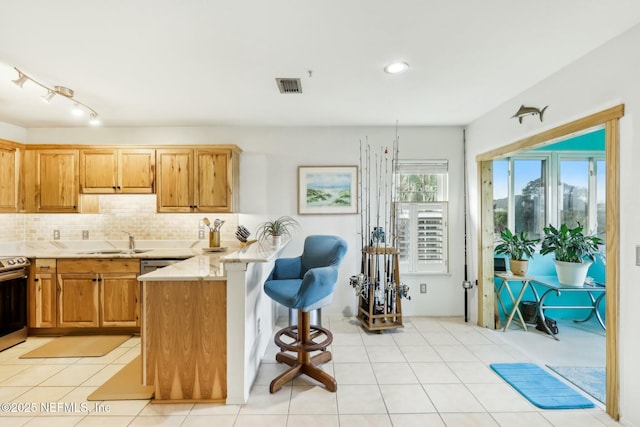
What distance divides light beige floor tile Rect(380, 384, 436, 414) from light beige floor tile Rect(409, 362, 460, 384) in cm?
14

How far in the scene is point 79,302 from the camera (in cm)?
327

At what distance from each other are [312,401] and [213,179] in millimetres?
2562

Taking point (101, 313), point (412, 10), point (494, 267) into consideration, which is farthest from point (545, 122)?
point (101, 313)

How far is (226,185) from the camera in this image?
3.61 m

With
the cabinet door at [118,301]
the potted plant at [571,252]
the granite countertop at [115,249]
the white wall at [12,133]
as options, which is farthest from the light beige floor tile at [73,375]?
the potted plant at [571,252]

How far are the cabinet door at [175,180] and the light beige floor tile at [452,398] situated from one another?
3.07 metres

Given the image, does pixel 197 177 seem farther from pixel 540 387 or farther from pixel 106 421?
pixel 540 387

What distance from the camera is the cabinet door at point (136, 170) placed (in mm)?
3592

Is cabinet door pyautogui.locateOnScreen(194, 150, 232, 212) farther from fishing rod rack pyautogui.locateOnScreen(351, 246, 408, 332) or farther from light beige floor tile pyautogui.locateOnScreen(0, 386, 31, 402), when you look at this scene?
light beige floor tile pyautogui.locateOnScreen(0, 386, 31, 402)

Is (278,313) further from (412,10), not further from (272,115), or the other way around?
(412,10)

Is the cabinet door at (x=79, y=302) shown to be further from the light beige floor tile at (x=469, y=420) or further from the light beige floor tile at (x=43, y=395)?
the light beige floor tile at (x=469, y=420)

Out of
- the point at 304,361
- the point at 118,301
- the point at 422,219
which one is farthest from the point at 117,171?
the point at 422,219

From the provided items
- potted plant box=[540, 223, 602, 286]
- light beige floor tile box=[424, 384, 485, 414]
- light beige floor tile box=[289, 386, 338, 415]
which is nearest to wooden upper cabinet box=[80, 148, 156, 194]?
light beige floor tile box=[289, 386, 338, 415]

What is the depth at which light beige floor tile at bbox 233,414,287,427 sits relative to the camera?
6.28 feet
